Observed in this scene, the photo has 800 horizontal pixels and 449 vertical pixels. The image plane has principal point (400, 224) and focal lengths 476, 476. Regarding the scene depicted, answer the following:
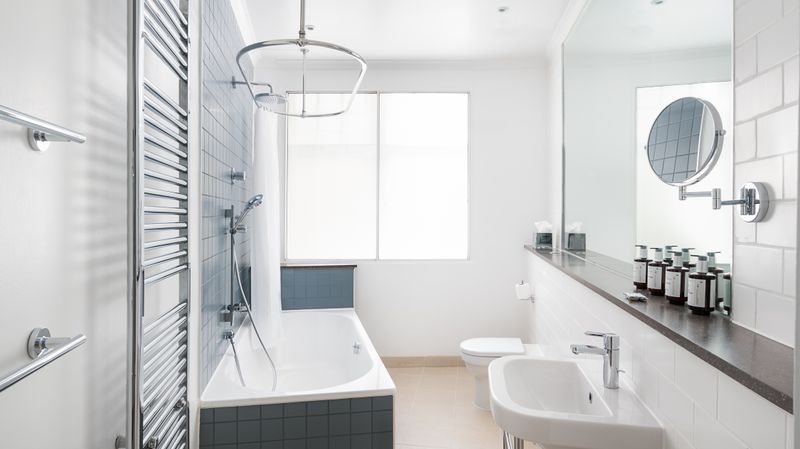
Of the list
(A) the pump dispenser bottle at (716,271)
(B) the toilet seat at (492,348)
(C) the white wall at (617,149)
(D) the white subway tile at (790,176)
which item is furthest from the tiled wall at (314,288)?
(D) the white subway tile at (790,176)

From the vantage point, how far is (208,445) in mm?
1906

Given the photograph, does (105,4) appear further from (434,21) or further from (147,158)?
(434,21)

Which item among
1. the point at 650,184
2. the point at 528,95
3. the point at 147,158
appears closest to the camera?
the point at 147,158

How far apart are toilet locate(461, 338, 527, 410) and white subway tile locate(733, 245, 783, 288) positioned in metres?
1.69

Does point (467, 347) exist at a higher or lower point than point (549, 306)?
lower

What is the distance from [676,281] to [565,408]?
0.59m

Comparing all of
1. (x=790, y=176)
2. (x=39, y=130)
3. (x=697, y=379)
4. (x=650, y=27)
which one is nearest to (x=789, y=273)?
(x=790, y=176)

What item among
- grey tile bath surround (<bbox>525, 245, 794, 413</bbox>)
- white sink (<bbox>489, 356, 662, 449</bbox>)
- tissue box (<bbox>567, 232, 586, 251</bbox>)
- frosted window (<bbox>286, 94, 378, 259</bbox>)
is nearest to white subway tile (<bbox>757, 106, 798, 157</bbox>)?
grey tile bath surround (<bbox>525, 245, 794, 413</bbox>)

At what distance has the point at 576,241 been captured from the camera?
3.10 meters

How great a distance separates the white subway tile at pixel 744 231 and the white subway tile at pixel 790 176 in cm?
15

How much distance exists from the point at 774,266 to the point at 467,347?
6.53 feet

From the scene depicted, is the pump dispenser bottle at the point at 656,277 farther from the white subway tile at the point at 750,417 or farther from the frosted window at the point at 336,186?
the frosted window at the point at 336,186

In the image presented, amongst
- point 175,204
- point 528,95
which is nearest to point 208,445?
point 175,204

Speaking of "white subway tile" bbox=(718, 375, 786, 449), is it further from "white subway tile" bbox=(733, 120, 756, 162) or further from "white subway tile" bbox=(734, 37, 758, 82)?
"white subway tile" bbox=(734, 37, 758, 82)
